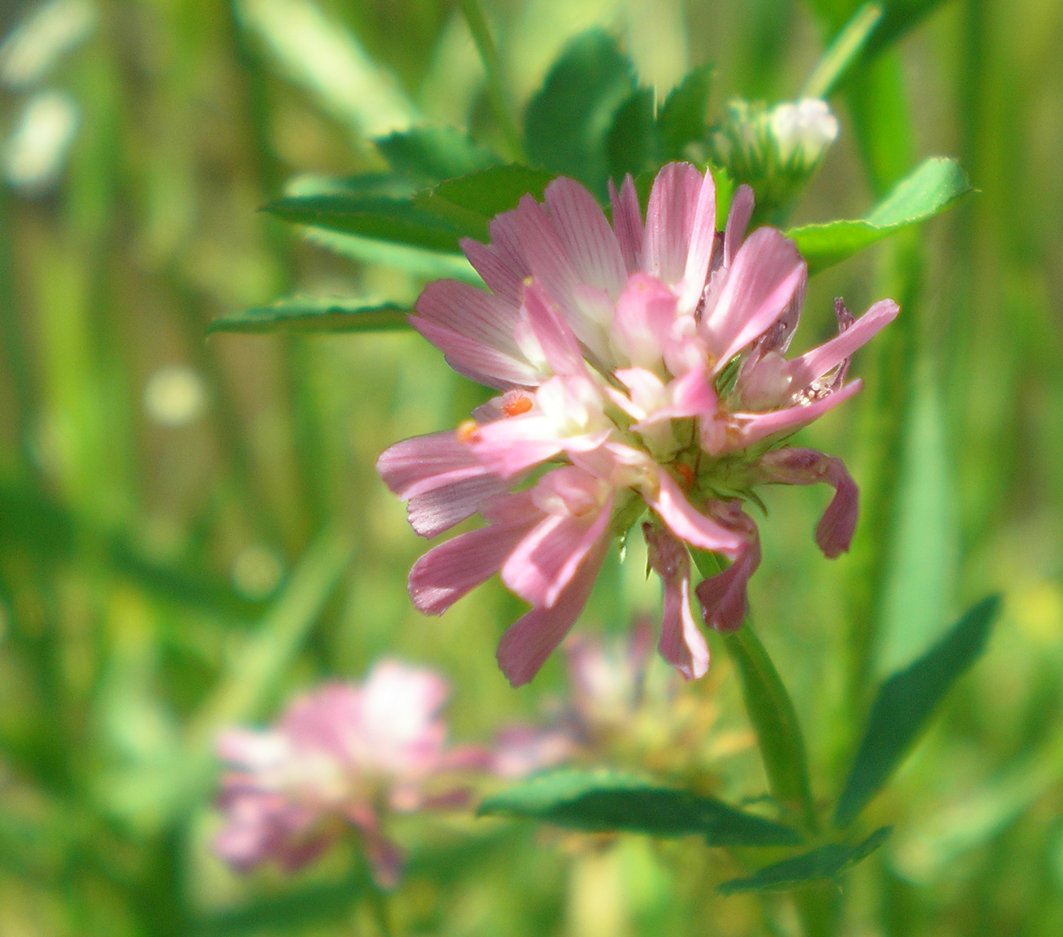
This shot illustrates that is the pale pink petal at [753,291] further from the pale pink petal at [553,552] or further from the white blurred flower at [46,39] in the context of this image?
the white blurred flower at [46,39]

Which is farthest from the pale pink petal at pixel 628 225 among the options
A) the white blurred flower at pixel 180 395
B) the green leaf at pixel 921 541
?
the white blurred flower at pixel 180 395

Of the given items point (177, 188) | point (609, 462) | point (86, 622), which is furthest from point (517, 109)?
point (609, 462)

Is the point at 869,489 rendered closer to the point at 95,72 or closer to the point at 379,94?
the point at 379,94

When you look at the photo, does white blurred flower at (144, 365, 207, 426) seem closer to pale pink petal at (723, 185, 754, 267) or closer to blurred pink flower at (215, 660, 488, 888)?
blurred pink flower at (215, 660, 488, 888)

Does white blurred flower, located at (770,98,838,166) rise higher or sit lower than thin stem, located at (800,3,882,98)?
lower

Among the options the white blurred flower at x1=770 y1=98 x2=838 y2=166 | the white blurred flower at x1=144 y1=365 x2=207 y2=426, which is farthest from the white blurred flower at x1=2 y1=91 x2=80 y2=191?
the white blurred flower at x1=770 y1=98 x2=838 y2=166

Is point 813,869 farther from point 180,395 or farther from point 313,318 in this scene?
point 180,395

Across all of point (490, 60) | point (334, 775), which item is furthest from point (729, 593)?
point (334, 775)
